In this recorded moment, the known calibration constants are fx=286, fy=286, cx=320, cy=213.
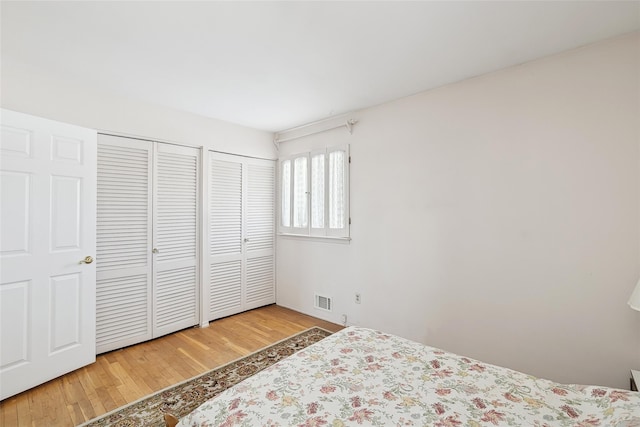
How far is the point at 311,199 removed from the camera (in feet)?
12.3

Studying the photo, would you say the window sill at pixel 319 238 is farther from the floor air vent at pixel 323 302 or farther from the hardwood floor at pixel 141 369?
the hardwood floor at pixel 141 369

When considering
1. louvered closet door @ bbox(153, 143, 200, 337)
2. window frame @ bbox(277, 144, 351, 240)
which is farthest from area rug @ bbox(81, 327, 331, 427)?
window frame @ bbox(277, 144, 351, 240)

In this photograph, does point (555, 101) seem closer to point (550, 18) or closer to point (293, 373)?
point (550, 18)

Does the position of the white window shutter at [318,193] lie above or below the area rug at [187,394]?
above

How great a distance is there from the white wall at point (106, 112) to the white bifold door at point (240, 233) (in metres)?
0.27

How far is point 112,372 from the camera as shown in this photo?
7.94 ft

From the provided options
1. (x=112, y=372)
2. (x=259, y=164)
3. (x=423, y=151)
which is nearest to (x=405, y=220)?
(x=423, y=151)

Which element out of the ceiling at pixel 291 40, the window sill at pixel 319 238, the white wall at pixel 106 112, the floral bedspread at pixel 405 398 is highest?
the ceiling at pixel 291 40

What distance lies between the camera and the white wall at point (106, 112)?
2.24m

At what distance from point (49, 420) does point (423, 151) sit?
3.47 meters

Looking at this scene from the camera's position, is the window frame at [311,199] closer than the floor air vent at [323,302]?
Yes

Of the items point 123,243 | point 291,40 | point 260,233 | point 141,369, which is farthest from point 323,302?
point 291,40

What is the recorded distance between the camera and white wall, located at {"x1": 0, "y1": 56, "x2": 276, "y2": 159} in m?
2.24

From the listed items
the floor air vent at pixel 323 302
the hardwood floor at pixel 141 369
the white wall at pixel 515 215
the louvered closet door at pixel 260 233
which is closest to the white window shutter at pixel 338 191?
the white wall at pixel 515 215
